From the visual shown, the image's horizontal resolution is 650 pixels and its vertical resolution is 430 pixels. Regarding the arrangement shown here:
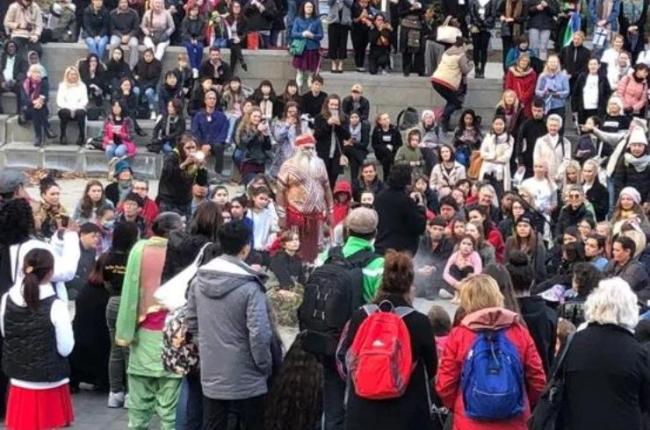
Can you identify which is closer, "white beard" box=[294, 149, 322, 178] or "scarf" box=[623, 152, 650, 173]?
Result: "white beard" box=[294, 149, 322, 178]

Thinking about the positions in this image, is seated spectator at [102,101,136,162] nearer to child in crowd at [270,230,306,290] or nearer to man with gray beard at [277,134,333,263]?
man with gray beard at [277,134,333,263]

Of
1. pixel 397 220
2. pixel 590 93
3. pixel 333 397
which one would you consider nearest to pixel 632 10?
pixel 590 93

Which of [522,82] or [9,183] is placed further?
[522,82]

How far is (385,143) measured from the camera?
1933cm

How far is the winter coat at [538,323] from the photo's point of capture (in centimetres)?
843

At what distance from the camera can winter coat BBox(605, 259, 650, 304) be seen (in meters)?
11.4

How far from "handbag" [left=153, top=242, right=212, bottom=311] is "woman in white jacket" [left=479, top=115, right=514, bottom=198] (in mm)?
9102

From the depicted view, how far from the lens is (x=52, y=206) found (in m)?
13.6

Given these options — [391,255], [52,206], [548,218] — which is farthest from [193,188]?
[391,255]

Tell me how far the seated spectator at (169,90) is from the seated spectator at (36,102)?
161 centimetres

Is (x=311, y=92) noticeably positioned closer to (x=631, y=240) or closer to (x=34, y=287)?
(x=631, y=240)

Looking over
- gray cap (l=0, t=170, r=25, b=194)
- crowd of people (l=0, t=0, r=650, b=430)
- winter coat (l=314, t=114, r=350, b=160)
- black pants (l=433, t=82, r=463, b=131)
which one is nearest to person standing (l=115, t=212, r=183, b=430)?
crowd of people (l=0, t=0, r=650, b=430)

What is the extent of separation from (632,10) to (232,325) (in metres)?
15.2

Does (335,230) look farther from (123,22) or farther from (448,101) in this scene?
(123,22)
